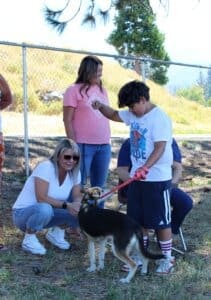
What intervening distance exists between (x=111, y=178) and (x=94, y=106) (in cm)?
432

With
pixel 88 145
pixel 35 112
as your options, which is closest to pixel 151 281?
pixel 88 145

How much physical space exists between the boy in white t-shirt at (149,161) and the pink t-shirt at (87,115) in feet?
1.93

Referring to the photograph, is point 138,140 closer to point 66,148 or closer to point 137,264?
point 66,148

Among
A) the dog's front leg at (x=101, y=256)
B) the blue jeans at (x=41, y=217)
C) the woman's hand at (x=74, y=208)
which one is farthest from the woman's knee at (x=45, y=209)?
the dog's front leg at (x=101, y=256)

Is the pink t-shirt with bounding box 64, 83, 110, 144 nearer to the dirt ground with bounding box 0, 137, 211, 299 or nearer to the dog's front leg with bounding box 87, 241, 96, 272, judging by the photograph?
the dirt ground with bounding box 0, 137, 211, 299

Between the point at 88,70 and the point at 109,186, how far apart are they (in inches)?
154

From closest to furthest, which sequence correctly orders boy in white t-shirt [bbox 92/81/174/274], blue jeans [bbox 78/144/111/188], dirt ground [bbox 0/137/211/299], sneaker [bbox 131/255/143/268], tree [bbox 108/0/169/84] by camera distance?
boy in white t-shirt [bbox 92/81/174/274] → dirt ground [bbox 0/137/211/299] → sneaker [bbox 131/255/143/268] → blue jeans [bbox 78/144/111/188] → tree [bbox 108/0/169/84]

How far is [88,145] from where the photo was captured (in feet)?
18.4

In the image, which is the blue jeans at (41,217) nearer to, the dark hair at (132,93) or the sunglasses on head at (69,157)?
the sunglasses on head at (69,157)

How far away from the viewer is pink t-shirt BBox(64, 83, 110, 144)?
217 inches

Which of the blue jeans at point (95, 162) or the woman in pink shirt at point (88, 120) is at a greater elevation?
the woman in pink shirt at point (88, 120)

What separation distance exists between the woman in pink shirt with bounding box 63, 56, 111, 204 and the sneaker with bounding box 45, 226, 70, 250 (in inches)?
21.4

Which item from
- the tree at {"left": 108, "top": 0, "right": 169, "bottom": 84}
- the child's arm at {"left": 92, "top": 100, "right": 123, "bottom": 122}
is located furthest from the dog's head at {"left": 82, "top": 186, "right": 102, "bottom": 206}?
the tree at {"left": 108, "top": 0, "right": 169, "bottom": 84}

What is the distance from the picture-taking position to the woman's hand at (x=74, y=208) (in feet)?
16.5
